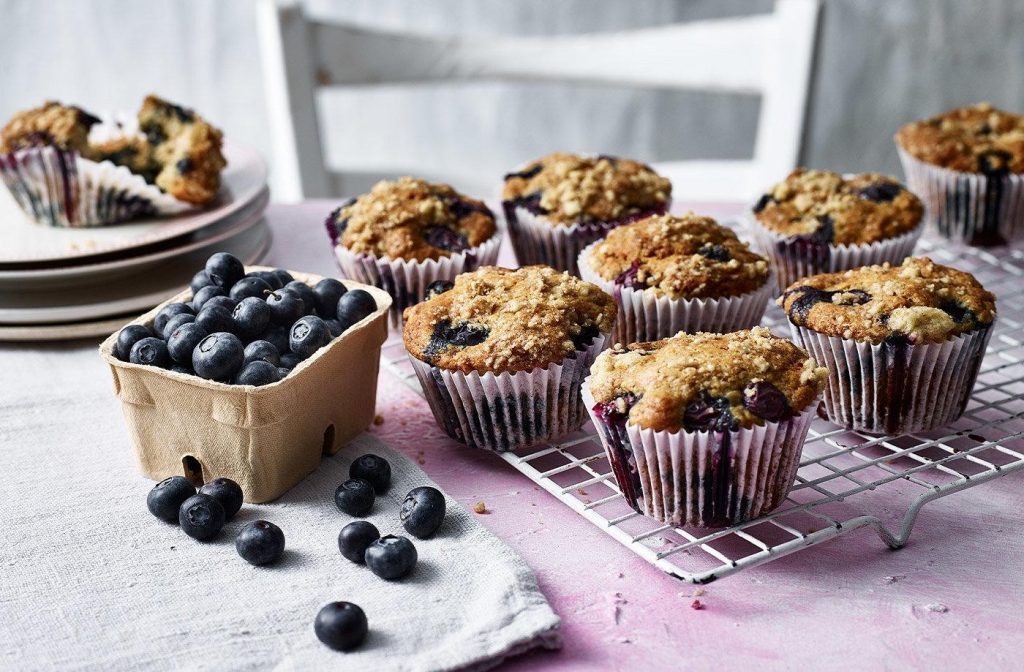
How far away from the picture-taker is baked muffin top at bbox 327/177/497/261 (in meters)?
2.57

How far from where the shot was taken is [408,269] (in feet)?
8.34

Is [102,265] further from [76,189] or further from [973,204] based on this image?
[973,204]

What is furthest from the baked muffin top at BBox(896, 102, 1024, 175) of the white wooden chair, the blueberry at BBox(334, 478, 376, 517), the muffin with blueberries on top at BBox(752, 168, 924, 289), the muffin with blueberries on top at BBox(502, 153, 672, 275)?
the blueberry at BBox(334, 478, 376, 517)

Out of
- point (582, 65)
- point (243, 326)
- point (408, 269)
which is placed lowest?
point (408, 269)

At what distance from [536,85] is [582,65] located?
1977 mm

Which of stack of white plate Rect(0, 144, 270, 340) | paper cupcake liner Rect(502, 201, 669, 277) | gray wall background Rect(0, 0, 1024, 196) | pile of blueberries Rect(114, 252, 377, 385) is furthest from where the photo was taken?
gray wall background Rect(0, 0, 1024, 196)

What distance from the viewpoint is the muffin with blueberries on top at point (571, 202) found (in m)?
2.75

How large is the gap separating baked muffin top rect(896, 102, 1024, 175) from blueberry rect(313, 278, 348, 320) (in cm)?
178

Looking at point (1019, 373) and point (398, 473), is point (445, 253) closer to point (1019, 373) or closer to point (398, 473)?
point (398, 473)

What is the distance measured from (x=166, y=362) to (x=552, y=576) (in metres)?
0.78

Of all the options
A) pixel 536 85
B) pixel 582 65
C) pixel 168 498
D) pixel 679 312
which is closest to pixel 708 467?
pixel 679 312

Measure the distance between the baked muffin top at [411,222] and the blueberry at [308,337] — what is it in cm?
60

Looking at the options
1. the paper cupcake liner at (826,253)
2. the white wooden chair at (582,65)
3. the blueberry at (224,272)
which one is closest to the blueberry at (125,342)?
the blueberry at (224,272)

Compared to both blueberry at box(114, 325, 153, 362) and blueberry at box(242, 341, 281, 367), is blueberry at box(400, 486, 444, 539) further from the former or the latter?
blueberry at box(114, 325, 153, 362)
